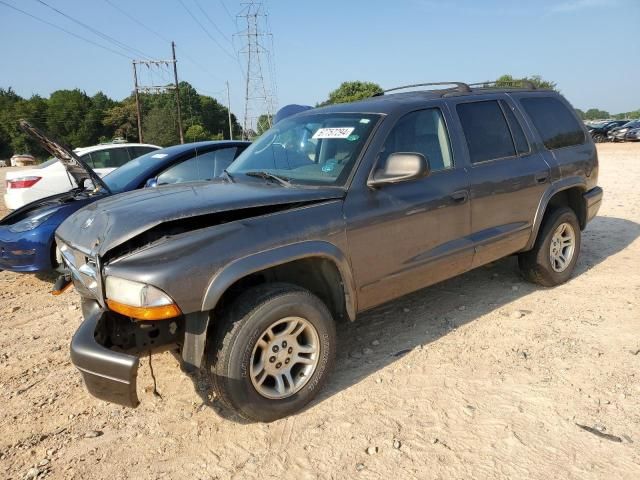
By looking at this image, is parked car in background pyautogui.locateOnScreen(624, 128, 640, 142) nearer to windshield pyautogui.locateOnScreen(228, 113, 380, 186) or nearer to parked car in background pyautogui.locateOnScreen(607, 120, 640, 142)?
parked car in background pyautogui.locateOnScreen(607, 120, 640, 142)

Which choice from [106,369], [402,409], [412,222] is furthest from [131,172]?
[402,409]

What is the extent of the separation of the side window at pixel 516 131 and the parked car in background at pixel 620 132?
103 feet

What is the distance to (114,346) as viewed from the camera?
2713mm

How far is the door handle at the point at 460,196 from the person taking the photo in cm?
365

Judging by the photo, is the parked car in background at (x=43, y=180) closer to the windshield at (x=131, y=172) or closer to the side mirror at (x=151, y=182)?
the windshield at (x=131, y=172)

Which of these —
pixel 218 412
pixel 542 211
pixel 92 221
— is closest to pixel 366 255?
pixel 218 412

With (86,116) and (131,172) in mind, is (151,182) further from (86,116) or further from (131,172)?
(86,116)

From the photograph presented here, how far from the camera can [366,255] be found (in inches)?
125

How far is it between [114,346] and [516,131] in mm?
3645

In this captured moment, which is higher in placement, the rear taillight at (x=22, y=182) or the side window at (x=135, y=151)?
the side window at (x=135, y=151)

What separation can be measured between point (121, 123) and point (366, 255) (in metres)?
76.3

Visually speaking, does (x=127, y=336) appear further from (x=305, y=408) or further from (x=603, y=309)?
(x=603, y=309)

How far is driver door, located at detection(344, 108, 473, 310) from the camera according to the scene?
10.4ft

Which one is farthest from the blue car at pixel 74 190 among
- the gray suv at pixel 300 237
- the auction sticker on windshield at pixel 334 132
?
the gray suv at pixel 300 237
